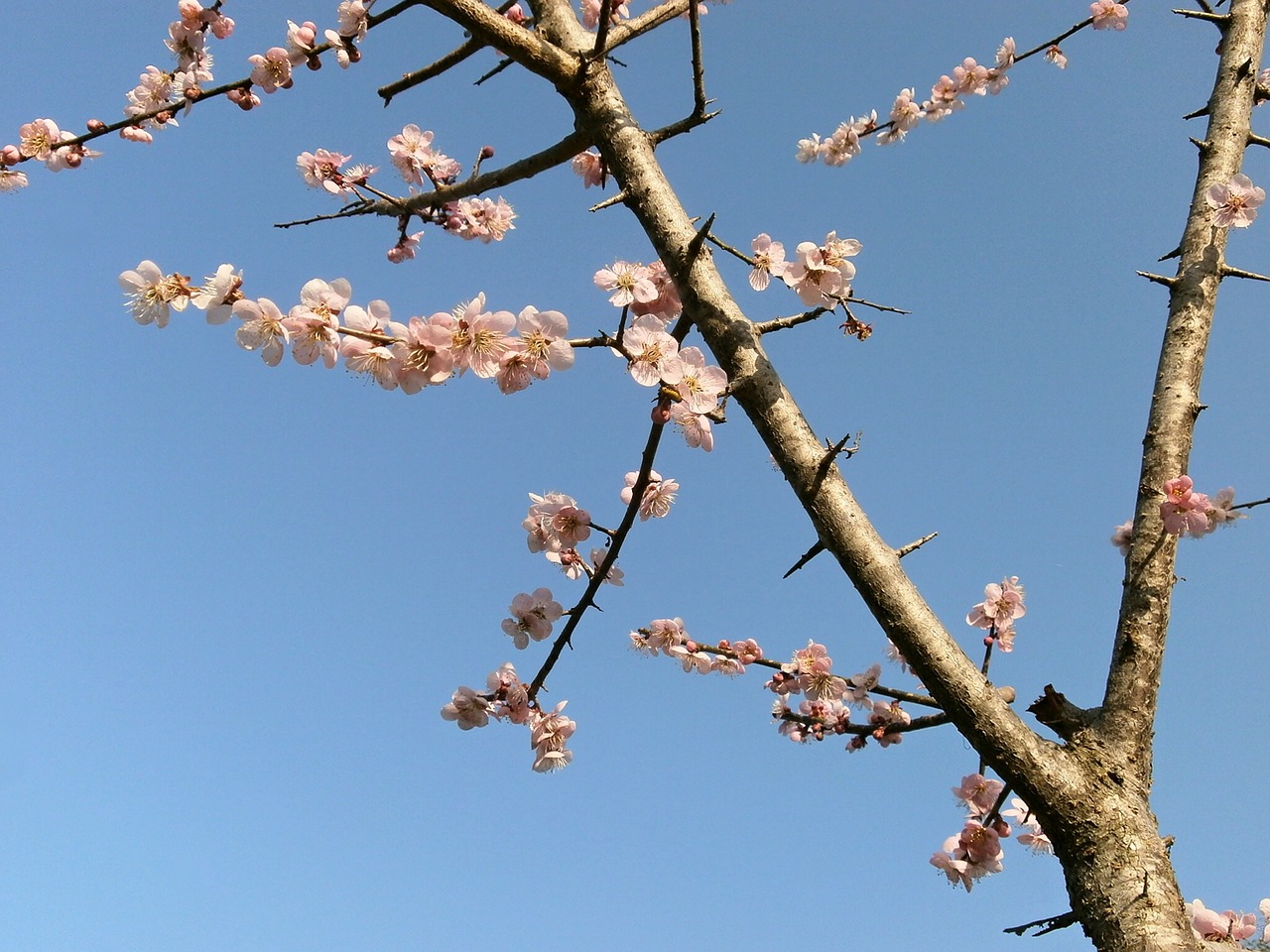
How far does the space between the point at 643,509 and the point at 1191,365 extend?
2.02 m

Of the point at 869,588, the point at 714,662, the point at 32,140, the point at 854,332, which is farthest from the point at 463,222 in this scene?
the point at 869,588

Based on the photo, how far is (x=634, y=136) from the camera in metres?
2.52

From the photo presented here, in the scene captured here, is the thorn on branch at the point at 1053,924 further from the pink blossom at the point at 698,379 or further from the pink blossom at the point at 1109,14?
the pink blossom at the point at 1109,14

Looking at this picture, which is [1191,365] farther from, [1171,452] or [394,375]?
[394,375]

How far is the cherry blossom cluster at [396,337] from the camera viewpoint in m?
2.22

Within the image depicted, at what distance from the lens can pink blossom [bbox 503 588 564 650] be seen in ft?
11.2

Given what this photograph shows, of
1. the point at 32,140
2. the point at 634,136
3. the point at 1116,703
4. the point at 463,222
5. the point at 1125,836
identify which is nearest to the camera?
the point at 1125,836

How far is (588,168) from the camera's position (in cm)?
393

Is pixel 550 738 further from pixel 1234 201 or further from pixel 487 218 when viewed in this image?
pixel 1234 201

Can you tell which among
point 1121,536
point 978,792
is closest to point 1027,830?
point 978,792

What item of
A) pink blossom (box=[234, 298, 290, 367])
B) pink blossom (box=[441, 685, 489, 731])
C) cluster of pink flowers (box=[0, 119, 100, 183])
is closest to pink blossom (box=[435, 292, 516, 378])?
pink blossom (box=[234, 298, 290, 367])

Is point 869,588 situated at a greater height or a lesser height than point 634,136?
lesser

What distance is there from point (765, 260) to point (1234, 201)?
73.1 inches

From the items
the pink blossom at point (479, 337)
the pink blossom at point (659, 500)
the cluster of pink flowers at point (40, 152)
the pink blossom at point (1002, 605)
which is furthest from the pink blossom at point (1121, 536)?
the cluster of pink flowers at point (40, 152)
